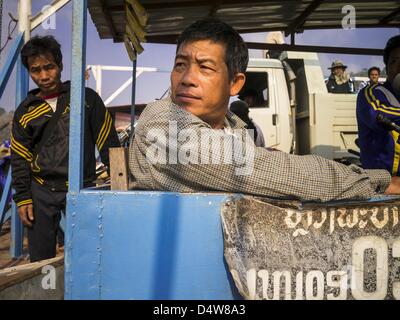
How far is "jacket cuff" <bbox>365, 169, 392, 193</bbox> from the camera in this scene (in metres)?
1.42

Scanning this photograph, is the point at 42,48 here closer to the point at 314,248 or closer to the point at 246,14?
the point at 246,14

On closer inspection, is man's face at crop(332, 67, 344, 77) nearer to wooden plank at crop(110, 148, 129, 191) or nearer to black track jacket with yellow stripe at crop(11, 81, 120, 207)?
black track jacket with yellow stripe at crop(11, 81, 120, 207)

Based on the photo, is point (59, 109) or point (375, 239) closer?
point (375, 239)

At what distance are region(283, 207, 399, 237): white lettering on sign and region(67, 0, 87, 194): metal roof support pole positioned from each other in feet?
2.43

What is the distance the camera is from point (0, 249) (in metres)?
4.62

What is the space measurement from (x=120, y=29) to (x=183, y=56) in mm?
2189

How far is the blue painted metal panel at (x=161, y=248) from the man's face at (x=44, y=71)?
1579 millimetres

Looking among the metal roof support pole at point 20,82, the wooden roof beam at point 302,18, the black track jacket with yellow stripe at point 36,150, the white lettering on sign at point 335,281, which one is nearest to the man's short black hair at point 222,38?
the white lettering on sign at point 335,281

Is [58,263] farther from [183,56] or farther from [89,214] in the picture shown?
[183,56]

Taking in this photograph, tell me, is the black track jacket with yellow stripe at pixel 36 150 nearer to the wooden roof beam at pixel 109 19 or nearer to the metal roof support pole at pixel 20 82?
the wooden roof beam at pixel 109 19

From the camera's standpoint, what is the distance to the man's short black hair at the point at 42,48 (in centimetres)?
249

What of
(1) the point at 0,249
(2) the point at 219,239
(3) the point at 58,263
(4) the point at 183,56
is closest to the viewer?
(2) the point at 219,239

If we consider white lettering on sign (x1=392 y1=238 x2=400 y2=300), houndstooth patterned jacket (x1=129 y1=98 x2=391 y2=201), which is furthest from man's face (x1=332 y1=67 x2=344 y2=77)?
white lettering on sign (x1=392 y1=238 x2=400 y2=300)
